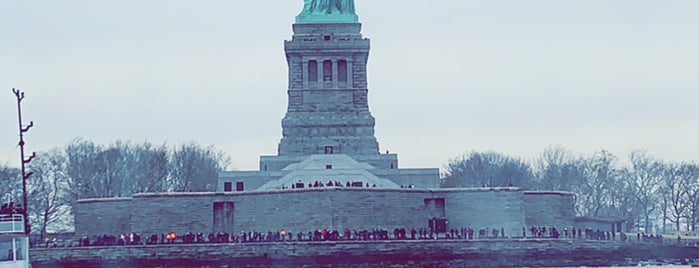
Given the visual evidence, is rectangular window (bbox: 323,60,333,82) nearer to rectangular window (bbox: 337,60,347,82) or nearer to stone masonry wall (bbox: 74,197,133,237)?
rectangular window (bbox: 337,60,347,82)

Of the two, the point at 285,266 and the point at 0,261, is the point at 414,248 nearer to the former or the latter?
the point at 285,266

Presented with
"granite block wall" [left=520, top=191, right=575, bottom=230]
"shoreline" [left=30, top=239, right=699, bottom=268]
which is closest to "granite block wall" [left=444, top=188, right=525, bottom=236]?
"granite block wall" [left=520, top=191, right=575, bottom=230]

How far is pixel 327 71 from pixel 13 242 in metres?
56.5

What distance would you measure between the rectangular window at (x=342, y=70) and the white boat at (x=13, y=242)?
5580 centimetres

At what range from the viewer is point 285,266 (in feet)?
303

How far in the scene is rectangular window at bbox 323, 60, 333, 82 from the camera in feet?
399

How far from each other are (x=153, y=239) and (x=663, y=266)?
80.5ft

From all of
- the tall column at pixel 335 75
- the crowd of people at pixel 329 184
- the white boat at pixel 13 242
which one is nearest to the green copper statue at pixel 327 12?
the tall column at pixel 335 75

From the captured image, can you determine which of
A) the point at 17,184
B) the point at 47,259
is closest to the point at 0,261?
the point at 47,259

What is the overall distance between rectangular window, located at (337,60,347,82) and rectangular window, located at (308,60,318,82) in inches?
52.5

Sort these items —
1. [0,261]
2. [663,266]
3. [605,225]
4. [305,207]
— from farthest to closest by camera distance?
[605,225] < [305,207] < [663,266] < [0,261]

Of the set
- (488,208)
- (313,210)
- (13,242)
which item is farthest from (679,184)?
(13,242)

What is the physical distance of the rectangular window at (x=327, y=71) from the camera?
122 meters

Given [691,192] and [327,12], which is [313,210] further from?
[691,192]
